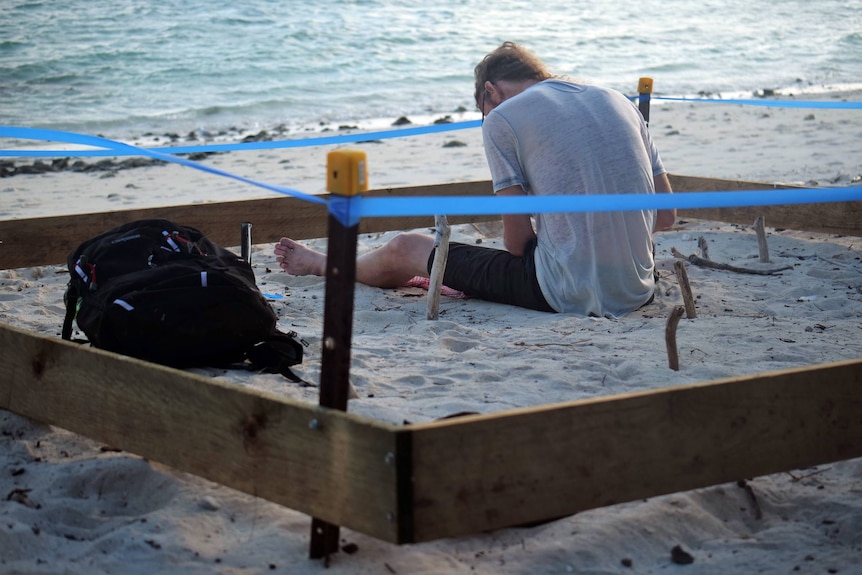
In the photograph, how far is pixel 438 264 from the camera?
13.1 ft

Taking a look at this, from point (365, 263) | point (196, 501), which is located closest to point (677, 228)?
point (365, 263)

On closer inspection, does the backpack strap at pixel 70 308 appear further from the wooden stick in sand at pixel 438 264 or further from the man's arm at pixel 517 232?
the man's arm at pixel 517 232

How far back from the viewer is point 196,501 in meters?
2.44

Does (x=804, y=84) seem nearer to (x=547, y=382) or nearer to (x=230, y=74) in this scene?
(x=230, y=74)

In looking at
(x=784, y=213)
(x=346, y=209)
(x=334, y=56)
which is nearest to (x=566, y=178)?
(x=346, y=209)

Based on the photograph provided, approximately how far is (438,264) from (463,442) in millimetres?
2086

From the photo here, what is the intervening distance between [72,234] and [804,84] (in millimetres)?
→ 14566

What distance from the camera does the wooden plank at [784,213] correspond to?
17.0 ft

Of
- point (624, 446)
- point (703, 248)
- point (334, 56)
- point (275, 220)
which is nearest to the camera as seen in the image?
point (624, 446)

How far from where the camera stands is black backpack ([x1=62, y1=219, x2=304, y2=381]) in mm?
3021

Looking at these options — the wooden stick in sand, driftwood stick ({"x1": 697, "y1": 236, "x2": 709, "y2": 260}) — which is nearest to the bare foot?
the wooden stick in sand

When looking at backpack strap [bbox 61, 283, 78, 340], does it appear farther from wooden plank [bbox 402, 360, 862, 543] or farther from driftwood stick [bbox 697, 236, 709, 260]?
driftwood stick [bbox 697, 236, 709, 260]

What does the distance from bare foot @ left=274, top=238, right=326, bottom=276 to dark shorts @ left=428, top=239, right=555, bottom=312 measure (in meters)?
0.63

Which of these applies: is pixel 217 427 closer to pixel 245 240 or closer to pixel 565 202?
pixel 565 202
